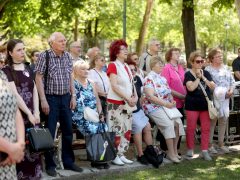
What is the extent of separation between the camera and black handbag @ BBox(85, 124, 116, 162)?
6.75 meters

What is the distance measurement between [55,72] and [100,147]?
4.24ft

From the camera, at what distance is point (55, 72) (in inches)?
253

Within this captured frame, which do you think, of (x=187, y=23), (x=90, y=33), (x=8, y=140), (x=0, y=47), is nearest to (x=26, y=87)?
(x=0, y=47)

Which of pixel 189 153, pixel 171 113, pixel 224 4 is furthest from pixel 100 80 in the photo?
pixel 224 4

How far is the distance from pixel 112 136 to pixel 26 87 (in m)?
1.80

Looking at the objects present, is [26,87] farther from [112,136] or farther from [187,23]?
[187,23]

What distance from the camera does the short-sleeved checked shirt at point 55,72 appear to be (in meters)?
6.39

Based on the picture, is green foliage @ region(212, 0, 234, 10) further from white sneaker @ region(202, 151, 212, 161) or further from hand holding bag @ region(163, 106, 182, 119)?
hand holding bag @ region(163, 106, 182, 119)

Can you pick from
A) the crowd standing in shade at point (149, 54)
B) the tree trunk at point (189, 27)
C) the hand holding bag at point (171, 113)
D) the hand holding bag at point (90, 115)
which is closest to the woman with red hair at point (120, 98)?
the hand holding bag at point (90, 115)

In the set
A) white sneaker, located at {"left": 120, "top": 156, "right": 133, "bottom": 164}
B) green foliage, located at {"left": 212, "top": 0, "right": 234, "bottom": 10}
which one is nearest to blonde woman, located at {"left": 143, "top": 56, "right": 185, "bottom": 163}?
white sneaker, located at {"left": 120, "top": 156, "right": 133, "bottom": 164}

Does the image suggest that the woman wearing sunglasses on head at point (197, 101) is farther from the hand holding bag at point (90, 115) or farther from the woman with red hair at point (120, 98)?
the hand holding bag at point (90, 115)

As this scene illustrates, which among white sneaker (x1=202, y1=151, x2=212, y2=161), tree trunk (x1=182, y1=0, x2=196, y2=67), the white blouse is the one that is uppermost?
tree trunk (x1=182, y1=0, x2=196, y2=67)

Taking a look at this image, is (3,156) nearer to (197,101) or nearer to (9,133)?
(9,133)

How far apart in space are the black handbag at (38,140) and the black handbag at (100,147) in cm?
160
